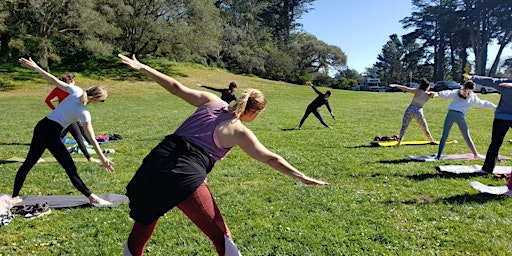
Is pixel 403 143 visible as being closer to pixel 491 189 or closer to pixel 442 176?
pixel 442 176

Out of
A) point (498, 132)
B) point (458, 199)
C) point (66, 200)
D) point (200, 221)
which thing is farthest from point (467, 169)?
point (66, 200)

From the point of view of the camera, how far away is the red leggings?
2.98 m

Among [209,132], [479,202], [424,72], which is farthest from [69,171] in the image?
[424,72]

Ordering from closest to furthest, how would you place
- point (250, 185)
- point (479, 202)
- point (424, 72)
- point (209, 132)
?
point (209, 132) → point (479, 202) → point (250, 185) → point (424, 72)

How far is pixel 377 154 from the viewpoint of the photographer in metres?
9.95

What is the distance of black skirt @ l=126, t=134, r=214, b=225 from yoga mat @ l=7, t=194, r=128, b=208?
10.6 ft

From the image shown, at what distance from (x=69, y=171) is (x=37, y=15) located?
108ft

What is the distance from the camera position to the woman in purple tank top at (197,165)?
9.28ft

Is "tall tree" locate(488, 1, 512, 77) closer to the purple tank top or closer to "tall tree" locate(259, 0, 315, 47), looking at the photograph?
"tall tree" locate(259, 0, 315, 47)

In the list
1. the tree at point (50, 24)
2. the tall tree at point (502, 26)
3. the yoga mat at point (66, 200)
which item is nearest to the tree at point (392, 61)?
the tall tree at point (502, 26)

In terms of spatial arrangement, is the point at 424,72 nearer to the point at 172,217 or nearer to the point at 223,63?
the point at 223,63

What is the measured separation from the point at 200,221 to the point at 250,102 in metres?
1.01

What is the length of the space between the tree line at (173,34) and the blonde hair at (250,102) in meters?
33.5

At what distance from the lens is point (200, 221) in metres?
3.04
